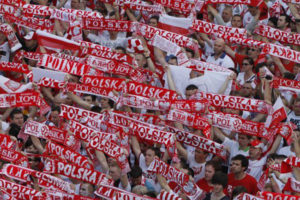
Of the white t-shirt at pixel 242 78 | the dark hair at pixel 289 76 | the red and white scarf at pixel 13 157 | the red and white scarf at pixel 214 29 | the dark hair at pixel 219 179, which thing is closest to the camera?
the dark hair at pixel 219 179

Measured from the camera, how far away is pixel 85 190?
14.0 metres

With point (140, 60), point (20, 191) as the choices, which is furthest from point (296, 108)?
point (20, 191)

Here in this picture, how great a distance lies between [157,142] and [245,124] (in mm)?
1152

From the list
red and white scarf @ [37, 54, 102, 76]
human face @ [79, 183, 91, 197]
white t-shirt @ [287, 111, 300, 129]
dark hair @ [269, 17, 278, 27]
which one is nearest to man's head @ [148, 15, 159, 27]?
red and white scarf @ [37, 54, 102, 76]

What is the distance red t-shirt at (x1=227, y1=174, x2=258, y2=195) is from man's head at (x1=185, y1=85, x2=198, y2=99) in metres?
2.10

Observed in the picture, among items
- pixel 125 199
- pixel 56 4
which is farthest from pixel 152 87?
pixel 56 4

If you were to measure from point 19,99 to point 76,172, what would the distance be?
6.62 feet

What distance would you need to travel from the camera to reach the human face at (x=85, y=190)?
13992 mm

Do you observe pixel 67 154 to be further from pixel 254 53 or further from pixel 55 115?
pixel 254 53

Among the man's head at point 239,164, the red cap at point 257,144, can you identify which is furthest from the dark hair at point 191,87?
the man's head at point 239,164

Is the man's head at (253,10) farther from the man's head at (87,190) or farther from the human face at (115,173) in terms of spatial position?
the man's head at (87,190)

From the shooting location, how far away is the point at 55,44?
1733cm

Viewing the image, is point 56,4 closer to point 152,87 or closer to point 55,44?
point 55,44

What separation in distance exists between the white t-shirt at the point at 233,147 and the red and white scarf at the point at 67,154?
5.88 ft
